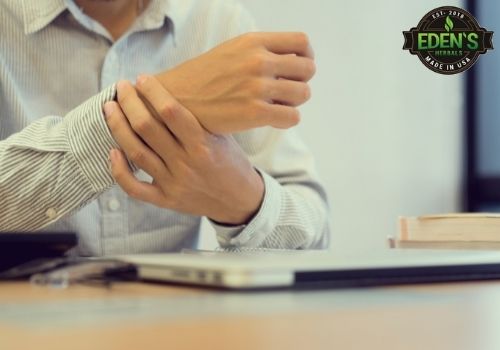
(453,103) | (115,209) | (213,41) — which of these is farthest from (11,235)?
(453,103)

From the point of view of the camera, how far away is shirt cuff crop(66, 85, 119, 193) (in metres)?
0.87

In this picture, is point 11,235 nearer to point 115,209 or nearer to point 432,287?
point 432,287

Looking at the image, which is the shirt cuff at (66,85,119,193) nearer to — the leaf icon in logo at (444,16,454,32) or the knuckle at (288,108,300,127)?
the knuckle at (288,108,300,127)

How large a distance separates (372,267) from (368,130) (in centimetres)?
185

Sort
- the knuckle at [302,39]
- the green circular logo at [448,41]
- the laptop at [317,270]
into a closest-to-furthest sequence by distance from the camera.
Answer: the laptop at [317,270]
the knuckle at [302,39]
the green circular logo at [448,41]

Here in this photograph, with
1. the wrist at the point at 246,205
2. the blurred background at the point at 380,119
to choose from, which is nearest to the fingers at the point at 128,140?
the wrist at the point at 246,205

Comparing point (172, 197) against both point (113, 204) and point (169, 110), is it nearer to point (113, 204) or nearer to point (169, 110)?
point (169, 110)

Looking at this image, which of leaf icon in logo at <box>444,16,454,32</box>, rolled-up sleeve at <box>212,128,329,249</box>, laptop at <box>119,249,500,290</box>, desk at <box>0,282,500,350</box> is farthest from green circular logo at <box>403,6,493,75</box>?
desk at <box>0,282,500,350</box>

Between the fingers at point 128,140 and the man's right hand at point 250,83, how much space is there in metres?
0.06

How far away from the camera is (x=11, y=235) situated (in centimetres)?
67

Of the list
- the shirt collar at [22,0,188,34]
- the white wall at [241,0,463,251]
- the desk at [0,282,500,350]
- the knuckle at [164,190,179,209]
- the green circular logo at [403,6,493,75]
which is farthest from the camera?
the white wall at [241,0,463,251]

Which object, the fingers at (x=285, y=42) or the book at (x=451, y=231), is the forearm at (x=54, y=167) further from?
the book at (x=451, y=231)

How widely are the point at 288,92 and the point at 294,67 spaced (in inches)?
1.0

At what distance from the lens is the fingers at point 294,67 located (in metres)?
0.80
